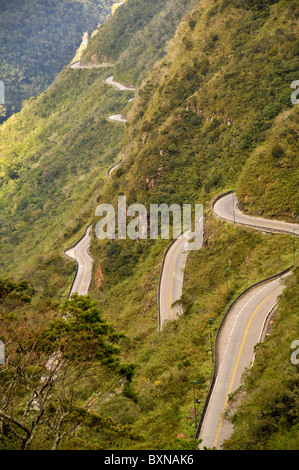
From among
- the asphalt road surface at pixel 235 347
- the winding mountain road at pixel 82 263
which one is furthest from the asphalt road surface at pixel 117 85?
the asphalt road surface at pixel 235 347

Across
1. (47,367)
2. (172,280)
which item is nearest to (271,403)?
(47,367)

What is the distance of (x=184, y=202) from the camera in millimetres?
50906

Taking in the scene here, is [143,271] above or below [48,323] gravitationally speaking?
below

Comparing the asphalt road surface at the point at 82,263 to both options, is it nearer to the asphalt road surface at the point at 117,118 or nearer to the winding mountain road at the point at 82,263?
the winding mountain road at the point at 82,263

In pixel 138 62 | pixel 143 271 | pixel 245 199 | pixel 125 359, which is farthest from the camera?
pixel 138 62

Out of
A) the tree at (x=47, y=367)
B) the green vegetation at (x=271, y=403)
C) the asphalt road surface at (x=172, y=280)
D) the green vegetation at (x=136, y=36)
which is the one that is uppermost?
the green vegetation at (x=136, y=36)

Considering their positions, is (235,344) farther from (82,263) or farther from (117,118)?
(117,118)

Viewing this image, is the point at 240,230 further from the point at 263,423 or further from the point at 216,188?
the point at 263,423

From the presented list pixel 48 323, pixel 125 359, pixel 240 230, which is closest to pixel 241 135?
pixel 240 230

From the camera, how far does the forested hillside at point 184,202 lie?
22.2 metres

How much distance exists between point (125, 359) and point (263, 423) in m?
17.7

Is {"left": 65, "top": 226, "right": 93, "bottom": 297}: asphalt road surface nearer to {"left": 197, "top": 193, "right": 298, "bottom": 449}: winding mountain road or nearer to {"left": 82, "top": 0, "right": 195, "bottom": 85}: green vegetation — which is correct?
{"left": 197, "top": 193, "right": 298, "bottom": 449}: winding mountain road

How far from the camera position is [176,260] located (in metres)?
42.9

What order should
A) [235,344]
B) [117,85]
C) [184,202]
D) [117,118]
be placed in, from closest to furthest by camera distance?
[235,344] → [184,202] → [117,118] → [117,85]
